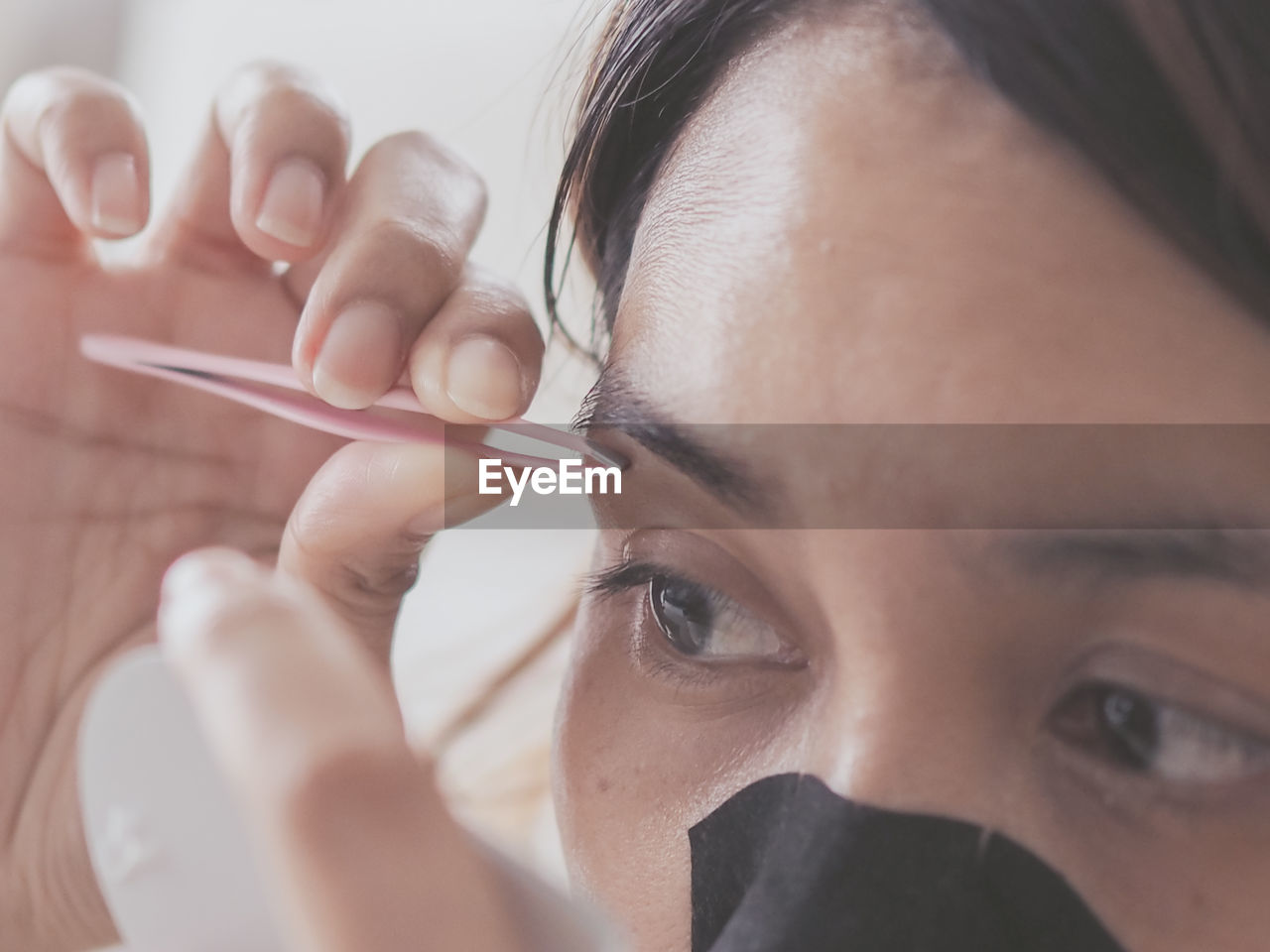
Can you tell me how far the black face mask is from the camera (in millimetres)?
416

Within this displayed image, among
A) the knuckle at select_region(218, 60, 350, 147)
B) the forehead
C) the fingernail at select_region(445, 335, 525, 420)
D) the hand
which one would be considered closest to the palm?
the hand

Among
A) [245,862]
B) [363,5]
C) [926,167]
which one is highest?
[363,5]

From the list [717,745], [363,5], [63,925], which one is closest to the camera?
[717,745]

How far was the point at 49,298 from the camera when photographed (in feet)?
2.33

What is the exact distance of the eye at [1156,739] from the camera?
0.44m

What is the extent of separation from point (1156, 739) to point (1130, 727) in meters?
0.01

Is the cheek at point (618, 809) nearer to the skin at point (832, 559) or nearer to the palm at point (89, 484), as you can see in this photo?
the skin at point (832, 559)

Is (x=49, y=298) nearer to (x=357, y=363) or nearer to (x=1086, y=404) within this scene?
(x=357, y=363)

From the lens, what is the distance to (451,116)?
143 centimetres

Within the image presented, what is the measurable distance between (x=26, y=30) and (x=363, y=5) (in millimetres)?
481

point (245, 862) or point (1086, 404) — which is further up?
point (1086, 404)

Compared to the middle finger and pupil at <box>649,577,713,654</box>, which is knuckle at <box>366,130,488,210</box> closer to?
the middle finger

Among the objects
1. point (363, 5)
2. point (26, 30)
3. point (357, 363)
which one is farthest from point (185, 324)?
point (26, 30)

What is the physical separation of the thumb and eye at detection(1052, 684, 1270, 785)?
277 millimetres
